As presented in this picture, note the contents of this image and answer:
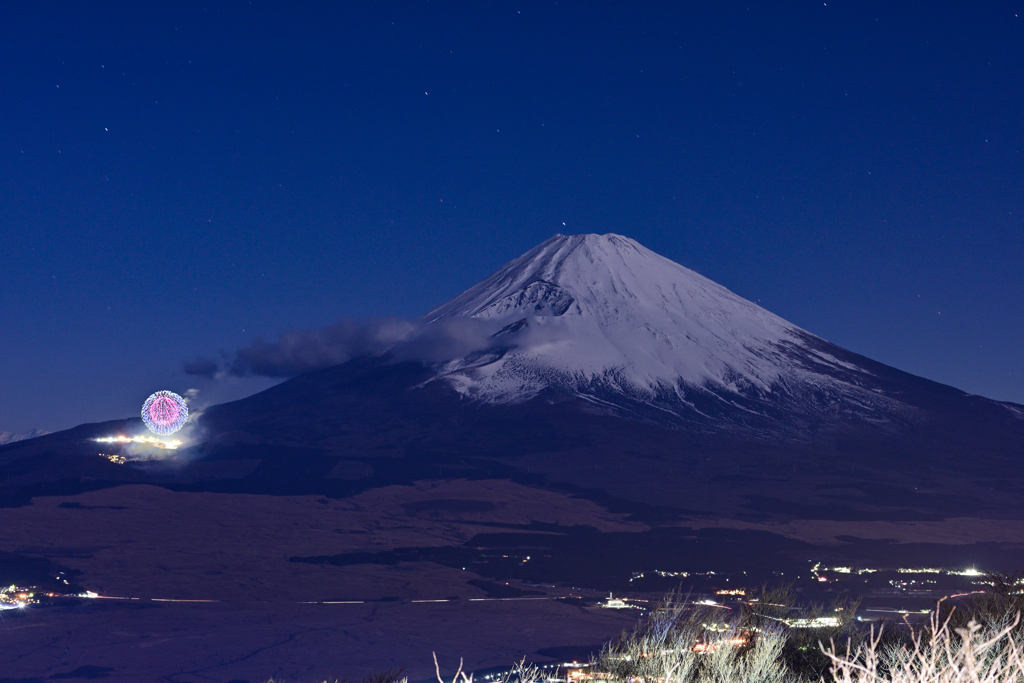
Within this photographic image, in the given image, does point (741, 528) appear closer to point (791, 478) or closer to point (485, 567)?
point (791, 478)

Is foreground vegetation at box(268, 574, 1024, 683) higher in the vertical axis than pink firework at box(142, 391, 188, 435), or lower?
lower

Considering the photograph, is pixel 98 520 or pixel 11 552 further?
pixel 98 520

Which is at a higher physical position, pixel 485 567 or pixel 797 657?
pixel 797 657

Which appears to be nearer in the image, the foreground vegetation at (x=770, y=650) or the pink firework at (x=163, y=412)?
the foreground vegetation at (x=770, y=650)

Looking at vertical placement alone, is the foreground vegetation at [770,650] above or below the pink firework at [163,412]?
below

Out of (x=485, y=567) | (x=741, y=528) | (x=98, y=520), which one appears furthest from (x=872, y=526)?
(x=98, y=520)

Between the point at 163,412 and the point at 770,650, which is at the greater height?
the point at 163,412

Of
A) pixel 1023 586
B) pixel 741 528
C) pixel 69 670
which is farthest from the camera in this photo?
pixel 741 528

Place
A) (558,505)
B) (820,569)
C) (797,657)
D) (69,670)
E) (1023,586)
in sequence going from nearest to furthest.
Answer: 1. (1023,586)
2. (797,657)
3. (69,670)
4. (820,569)
5. (558,505)

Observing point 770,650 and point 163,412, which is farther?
point 163,412

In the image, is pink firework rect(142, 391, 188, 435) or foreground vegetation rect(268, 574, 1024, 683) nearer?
foreground vegetation rect(268, 574, 1024, 683)

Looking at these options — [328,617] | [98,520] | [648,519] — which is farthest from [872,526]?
[98,520]
